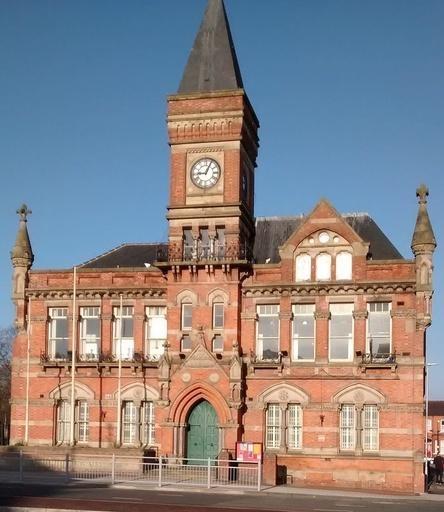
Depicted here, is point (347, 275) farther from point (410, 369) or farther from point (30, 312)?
point (30, 312)

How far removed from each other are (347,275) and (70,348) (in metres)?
15.0

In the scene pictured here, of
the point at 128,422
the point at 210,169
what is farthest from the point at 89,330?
the point at 210,169

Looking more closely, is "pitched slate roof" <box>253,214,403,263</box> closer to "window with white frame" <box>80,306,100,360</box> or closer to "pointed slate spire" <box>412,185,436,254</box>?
"pointed slate spire" <box>412,185,436,254</box>

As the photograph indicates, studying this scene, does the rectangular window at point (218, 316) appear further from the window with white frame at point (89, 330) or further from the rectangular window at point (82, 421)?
the rectangular window at point (82, 421)

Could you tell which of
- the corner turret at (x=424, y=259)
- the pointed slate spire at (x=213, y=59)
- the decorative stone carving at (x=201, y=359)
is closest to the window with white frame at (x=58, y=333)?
the decorative stone carving at (x=201, y=359)

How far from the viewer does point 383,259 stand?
43.8 metres

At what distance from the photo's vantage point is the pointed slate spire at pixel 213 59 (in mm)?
45406

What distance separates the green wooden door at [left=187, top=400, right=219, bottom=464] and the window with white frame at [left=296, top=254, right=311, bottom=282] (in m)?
7.78

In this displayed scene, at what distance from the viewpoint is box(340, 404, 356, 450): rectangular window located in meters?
41.9

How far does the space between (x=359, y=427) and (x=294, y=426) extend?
10.4ft

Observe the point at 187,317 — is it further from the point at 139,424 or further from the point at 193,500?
the point at 193,500

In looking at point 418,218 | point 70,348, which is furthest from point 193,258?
point 418,218

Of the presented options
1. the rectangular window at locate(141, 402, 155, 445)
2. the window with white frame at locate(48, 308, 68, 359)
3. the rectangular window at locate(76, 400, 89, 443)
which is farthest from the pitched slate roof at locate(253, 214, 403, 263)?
the rectangular window at locate(76, 400, 89, 443)

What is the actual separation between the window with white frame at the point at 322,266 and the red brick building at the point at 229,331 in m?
0.07
